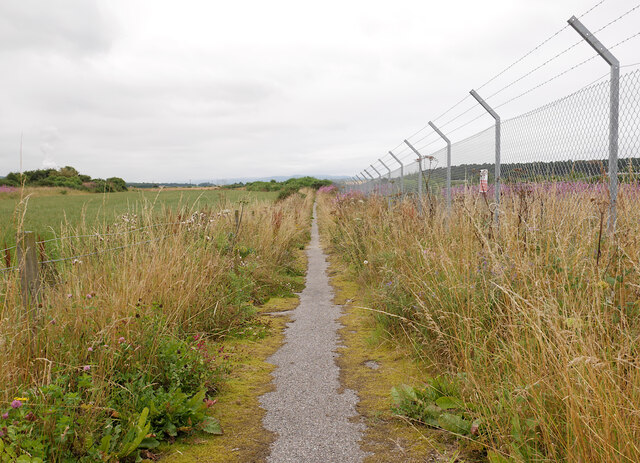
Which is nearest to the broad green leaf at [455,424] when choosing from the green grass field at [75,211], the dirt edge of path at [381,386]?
the dirt edge of path at [381,386]

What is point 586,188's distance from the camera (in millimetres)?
4328

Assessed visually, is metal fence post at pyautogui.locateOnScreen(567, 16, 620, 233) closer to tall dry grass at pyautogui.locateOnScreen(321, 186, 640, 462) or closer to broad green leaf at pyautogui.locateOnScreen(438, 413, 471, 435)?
tall dry grass at pyautogui.locateOnScreen(321, 186, 640, 462)

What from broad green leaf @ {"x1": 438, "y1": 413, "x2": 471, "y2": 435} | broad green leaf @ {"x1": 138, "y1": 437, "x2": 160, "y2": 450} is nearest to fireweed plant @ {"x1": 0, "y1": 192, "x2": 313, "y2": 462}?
broad green leaf @ {"x1": 138, "y1": 437, "x2": 160, "y2": 450}

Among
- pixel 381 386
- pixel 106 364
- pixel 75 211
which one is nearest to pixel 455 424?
pixel 381 386

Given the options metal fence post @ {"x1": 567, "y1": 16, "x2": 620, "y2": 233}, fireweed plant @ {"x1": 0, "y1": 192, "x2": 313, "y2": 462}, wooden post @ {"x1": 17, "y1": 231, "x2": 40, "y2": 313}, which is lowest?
fireweed plant @ {"x1": 0, "y1": 192, "x2": 313, "y2": 462}

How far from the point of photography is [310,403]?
10.9 feet

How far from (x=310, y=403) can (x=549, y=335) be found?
1690 mm

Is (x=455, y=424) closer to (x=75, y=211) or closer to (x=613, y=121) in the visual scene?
(x=613, y=121)

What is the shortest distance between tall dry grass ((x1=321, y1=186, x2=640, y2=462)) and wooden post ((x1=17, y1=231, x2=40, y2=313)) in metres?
2.43

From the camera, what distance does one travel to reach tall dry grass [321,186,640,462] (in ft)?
6.33

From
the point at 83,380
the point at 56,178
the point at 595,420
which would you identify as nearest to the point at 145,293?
the point at 83,380

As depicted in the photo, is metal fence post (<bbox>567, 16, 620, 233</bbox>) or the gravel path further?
metal fence post (<bbox>567, 16, 620, 233</bbox>)

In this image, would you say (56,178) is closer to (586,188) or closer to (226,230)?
(226,230)

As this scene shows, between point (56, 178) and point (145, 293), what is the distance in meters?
56.0
